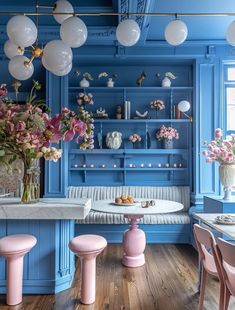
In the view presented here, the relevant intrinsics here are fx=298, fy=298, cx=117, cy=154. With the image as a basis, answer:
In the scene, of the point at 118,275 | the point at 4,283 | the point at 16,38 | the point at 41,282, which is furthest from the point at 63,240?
the point at 16,38

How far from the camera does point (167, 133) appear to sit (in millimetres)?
4789

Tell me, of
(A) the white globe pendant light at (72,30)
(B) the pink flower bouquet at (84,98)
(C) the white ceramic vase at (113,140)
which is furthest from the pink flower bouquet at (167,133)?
(A) the white globe pendant light at (72,30)

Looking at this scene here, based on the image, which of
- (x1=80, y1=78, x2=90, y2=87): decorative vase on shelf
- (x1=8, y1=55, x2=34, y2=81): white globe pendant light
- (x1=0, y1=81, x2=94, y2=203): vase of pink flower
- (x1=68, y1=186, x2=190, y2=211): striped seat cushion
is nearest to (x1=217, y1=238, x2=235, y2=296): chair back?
(x1=0, y1=81, x2=94, y2=203): vase of pink flower

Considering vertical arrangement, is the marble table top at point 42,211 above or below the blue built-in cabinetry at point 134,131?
below

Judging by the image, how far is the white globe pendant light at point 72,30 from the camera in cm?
245

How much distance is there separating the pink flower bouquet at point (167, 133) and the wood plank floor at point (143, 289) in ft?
6.06

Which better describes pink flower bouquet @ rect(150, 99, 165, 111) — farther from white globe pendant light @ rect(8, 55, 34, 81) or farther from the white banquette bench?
white globe pendant light @ rect(8, 55, 34, 81)

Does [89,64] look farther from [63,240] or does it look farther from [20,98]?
[63,240]

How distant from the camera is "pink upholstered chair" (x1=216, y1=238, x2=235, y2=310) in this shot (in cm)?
173

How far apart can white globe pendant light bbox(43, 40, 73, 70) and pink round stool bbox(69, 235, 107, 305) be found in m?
1.52

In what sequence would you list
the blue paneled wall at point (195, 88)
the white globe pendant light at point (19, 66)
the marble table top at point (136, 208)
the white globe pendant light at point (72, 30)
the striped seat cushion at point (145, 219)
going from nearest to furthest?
the white globe pendant light at point (72, 30) < the white globe pendant light at point (19, 66) < the marble table top at point (136, 208) < the striped seat cushion at point (145, 219) < the blue paneled wall at point (195, 88)

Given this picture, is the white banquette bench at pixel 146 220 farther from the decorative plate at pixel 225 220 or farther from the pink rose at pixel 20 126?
the pink rose at pixel 20 126

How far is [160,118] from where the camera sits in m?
5.05

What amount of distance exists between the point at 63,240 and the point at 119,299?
739mm
